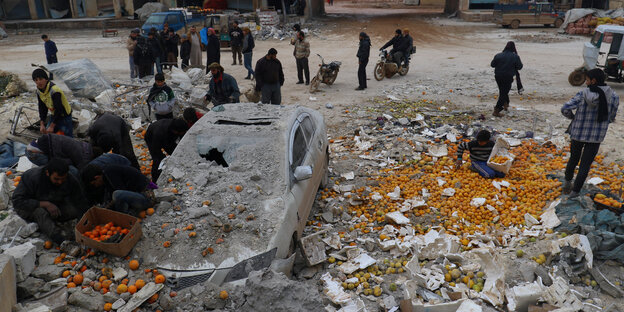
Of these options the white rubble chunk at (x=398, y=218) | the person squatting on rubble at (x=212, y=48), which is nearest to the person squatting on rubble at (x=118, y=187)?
the white rubble chunk at (x=398, y=218)

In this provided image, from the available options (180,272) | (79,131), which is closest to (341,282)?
(180,272)

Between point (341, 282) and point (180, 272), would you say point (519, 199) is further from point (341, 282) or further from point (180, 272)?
point (180, 272)

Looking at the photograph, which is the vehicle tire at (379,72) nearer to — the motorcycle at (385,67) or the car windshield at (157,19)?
the motorcycle at (385,67)

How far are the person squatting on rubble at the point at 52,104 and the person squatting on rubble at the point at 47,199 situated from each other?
8.55 ft

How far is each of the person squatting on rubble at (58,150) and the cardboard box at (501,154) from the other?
6.48 metres

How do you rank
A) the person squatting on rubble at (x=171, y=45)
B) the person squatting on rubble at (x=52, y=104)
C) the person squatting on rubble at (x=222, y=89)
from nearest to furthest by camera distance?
1. the person squatting on rubble at (x=52, y=104)
2. the person squatting on rubble at (x=222, y=89)
3. the person squatting on rubble at (x=171, y=45)

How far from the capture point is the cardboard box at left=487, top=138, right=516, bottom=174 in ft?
24.3

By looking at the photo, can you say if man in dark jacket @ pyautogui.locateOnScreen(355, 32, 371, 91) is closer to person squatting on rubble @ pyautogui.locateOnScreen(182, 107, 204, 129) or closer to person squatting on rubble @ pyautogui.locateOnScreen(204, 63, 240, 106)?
person squatting on rubble @ pyautogui.locateOnScreen(204, 63, 240, 106)

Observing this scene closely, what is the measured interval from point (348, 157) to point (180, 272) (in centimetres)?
521

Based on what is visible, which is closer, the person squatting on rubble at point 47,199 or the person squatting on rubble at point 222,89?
the person squatting on rubble at point 47,199

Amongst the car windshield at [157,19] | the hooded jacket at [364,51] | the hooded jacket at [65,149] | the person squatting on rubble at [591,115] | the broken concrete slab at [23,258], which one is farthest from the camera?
the car windshield at [157,19]

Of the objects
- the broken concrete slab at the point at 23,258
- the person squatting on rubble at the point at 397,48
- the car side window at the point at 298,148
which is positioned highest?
the person squatting on rubble at the point at 397,48

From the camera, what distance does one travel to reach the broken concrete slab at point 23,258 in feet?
13.7

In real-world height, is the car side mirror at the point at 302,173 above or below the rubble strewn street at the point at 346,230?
above
